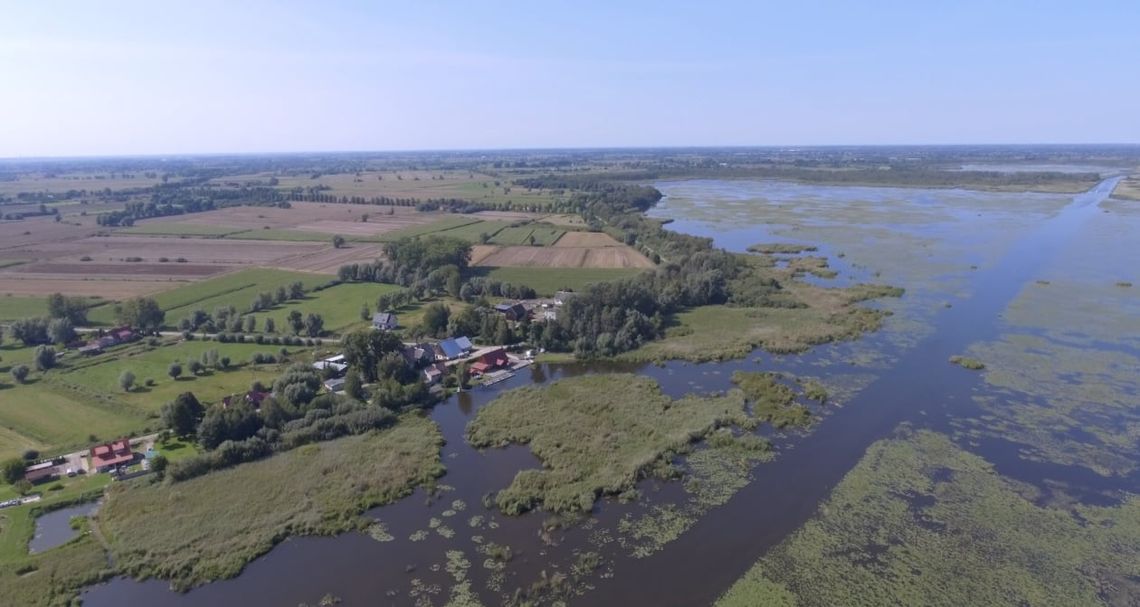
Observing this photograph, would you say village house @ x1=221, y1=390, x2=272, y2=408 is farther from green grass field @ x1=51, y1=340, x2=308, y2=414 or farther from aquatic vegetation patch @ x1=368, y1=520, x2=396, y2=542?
aquatic vegetation patch @ x1=368, y1=520, x2=396, y2=542

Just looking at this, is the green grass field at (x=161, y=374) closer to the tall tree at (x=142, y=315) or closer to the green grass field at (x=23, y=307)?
the tall tree at (x=142, y=315)

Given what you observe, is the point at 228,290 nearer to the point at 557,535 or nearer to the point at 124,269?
the point at 124,269

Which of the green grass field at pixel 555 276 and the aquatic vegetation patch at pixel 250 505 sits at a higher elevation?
the green grass field at pixel 555 276

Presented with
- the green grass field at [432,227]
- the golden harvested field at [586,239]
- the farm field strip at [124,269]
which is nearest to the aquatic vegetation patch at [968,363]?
the golden harvested field at [586,239]

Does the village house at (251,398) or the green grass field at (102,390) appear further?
the village house at (251,398)

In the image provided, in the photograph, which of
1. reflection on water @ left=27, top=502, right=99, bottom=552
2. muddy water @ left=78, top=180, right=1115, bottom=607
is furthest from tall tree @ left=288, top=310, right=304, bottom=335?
reflection on water @ left=27, top=502, right=99, bottom=552

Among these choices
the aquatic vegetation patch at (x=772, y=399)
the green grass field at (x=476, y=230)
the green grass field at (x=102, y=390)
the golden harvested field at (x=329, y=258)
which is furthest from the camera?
the green grass field at (x=476, y=230)
